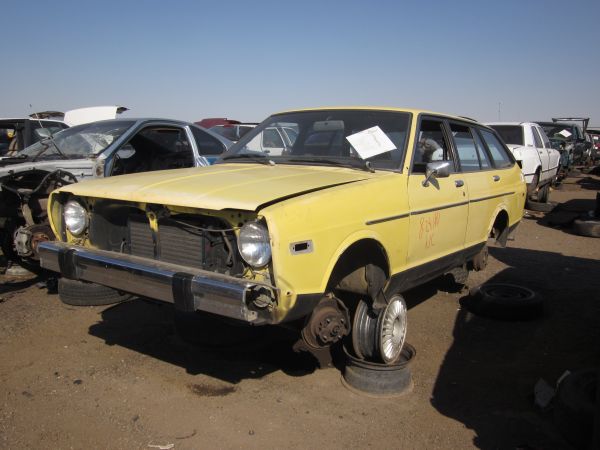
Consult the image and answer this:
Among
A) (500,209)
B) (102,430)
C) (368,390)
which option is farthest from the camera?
(500,209)

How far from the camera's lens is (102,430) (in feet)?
9.46

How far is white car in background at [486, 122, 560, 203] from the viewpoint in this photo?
1045 centimetres

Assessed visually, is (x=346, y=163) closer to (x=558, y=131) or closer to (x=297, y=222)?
(x=297, y=222)

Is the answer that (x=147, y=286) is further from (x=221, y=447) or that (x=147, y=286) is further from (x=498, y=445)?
(x=498, y=445)

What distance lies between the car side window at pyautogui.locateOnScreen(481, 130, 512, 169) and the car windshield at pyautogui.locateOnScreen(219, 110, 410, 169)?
1740 millimetres

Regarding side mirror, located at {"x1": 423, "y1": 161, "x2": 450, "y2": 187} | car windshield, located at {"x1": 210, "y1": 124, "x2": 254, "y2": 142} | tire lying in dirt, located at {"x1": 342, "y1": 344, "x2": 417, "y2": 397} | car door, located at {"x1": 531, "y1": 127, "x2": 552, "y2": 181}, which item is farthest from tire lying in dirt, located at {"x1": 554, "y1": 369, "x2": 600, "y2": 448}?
car door, located at {"x1": 531, "y1": 127, "x2": 552, "y2": 181}

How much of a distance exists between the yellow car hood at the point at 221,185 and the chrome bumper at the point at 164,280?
36 cm

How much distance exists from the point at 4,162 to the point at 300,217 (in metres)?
4.66

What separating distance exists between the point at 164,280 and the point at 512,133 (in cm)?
1005

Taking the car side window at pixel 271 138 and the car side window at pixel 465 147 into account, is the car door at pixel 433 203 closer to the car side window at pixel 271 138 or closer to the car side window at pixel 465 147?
the car side window at pixel 465 147

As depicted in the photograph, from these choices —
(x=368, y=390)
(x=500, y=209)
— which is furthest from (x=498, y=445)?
(x=500, y=209)

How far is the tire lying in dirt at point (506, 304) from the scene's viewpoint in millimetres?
4707

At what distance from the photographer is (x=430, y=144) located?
13.8ft

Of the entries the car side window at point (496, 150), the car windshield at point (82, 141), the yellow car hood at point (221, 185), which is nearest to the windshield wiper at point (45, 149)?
the car windshield at point (82, 141)
